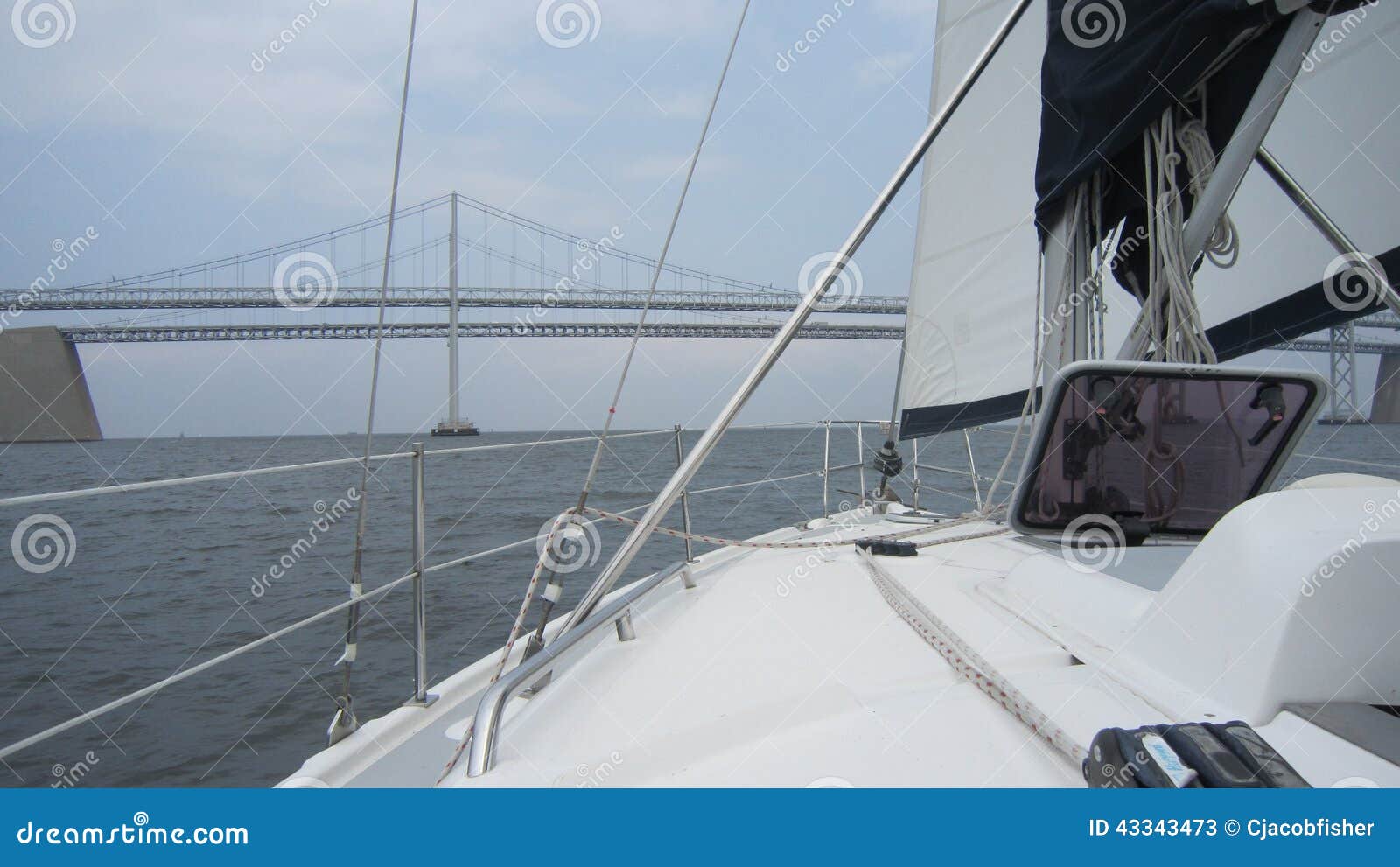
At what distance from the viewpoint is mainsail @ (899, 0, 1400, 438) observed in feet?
4.62

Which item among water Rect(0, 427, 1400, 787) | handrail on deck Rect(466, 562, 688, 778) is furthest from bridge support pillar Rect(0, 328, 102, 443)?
handrail on deck Rect(466, 562, 688, 778)

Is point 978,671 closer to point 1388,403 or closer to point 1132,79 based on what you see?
point 1132,79

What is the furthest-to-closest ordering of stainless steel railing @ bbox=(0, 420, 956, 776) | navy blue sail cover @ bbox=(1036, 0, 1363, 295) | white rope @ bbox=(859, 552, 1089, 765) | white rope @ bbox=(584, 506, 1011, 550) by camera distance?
1. white rope @ bbox=(584, 506, 1011, 550)
2. navy blue sail cover @ bbox=(1036, 0, 1363, 295)
3. stainless steel railing @ bbox=(0, 420, 956, 776)
4. white rope @ bbox=(859, 552, 1089, 765)

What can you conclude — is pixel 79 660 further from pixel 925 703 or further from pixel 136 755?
pixel 925 703

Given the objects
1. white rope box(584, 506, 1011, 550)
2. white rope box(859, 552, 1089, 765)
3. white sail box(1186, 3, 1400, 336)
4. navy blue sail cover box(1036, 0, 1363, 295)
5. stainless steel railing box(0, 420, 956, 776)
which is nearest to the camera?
white rope box(859, 552, 1089, 765)

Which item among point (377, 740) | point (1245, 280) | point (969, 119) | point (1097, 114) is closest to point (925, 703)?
point (377, 740)

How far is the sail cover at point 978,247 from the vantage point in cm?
306

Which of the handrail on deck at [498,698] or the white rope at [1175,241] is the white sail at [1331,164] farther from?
the handrail on deck at [498,698]

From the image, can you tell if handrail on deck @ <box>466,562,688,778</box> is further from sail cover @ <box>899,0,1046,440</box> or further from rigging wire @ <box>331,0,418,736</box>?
Answer: sail cover @ <box>899,0,1046,440</box>

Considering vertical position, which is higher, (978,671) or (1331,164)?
(1331,164)

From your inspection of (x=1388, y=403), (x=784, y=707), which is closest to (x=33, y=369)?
(x=784, y=707)

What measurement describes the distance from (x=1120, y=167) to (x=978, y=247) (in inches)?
65.7

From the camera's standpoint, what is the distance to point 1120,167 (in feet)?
5.28

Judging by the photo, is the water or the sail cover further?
the sail cover
